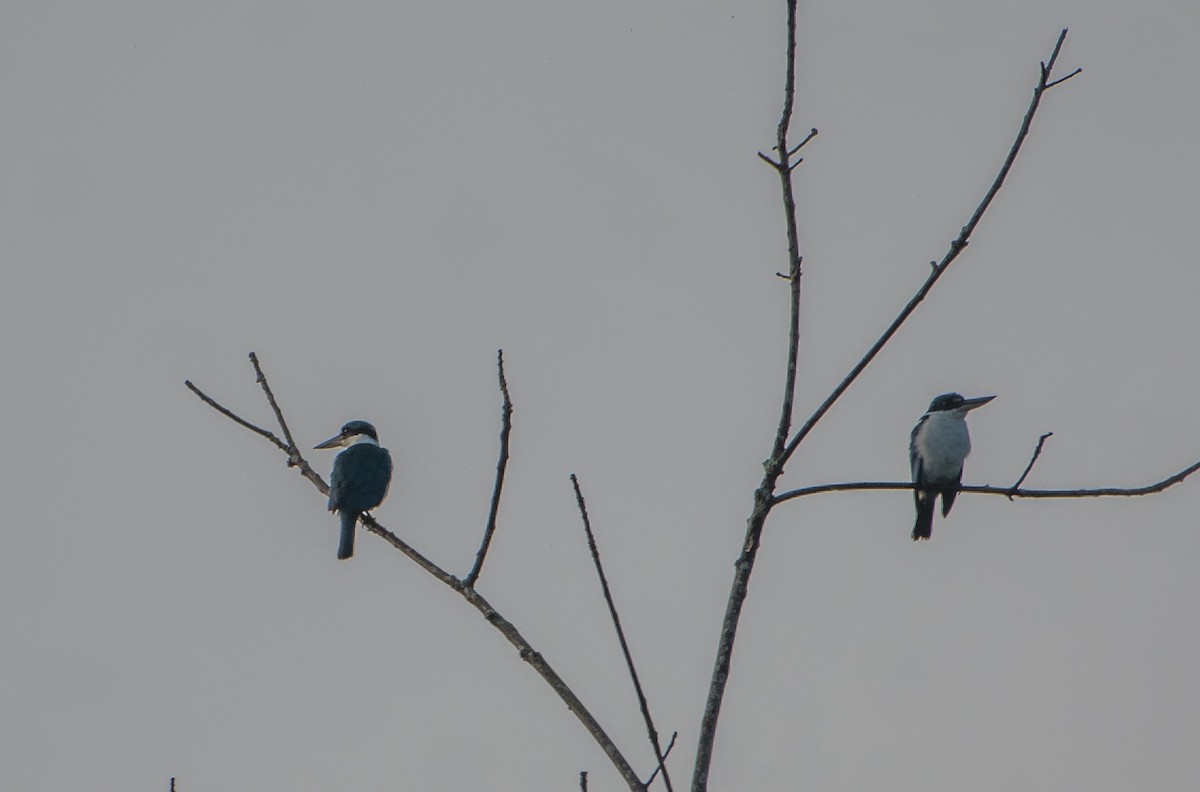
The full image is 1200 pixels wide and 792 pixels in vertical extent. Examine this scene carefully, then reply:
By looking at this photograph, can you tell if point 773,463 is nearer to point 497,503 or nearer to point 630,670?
point 630,670

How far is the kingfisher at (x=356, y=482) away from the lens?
30.2 feet

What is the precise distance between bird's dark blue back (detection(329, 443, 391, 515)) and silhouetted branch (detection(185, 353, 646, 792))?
17.1ft

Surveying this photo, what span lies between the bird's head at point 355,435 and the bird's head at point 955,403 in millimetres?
4762

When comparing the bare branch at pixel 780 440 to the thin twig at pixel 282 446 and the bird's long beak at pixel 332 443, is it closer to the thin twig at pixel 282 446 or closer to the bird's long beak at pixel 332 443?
the thin twig at pixel 282 446

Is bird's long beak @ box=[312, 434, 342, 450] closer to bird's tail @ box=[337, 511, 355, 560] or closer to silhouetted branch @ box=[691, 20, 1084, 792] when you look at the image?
bird's tail @ box=[337, 511, 355, 560]

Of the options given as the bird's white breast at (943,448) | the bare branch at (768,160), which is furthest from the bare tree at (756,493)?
the bird's white breast at (943,448)

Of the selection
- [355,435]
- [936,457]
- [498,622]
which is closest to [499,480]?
[498,622]

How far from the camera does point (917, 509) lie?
29.1ft

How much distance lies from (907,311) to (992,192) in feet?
1.03

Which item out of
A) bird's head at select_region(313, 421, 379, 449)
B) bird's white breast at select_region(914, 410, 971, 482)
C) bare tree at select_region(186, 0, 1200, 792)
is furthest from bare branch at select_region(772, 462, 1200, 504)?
bird's head at select_region(313, 421, 379, 449)

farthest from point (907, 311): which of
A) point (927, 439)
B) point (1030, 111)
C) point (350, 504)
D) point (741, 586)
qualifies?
point (350, 504)

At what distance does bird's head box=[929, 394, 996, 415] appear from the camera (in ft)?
30.2

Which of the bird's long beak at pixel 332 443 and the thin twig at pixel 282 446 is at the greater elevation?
the bird's long beak at pixel 332 443

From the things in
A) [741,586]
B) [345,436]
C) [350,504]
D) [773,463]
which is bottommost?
[741,586]
